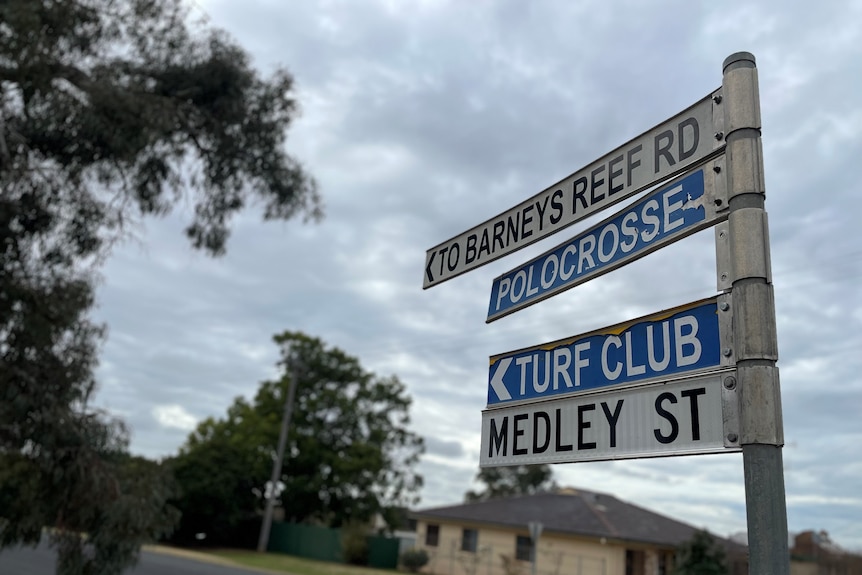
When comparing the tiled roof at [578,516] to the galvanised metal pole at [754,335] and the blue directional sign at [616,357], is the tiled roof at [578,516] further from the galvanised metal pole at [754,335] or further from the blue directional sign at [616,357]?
the galvanised metal pole at [754,335]

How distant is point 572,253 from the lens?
350 cm

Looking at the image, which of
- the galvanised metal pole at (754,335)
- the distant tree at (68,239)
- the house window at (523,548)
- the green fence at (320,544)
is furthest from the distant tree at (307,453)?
the galvanised metal pole at (754,335)

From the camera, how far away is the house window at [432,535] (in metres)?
36.7

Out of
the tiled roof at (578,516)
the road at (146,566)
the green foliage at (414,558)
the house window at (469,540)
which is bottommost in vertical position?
the road at (146,566)

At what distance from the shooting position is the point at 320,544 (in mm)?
39594

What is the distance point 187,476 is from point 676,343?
40.6 meters

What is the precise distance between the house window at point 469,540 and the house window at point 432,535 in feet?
6.67

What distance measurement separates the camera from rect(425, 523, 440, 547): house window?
36.7 metres

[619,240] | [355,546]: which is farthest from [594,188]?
[355,546]

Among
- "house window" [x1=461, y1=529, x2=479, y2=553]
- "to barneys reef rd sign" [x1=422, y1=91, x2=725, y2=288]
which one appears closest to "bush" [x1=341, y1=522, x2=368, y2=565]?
"house window" [x1=461, y1=529, x2=479, y2=553]

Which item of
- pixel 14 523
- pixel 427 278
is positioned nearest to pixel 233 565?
pixel 14 523

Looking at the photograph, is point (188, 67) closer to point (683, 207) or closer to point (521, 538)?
point (683, 207)

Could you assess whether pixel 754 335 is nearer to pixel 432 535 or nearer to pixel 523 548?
pixel 523 548

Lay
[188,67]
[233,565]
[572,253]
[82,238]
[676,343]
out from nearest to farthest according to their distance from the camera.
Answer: [676,343], [572,253], [82,238], [188,67], [233,565]
